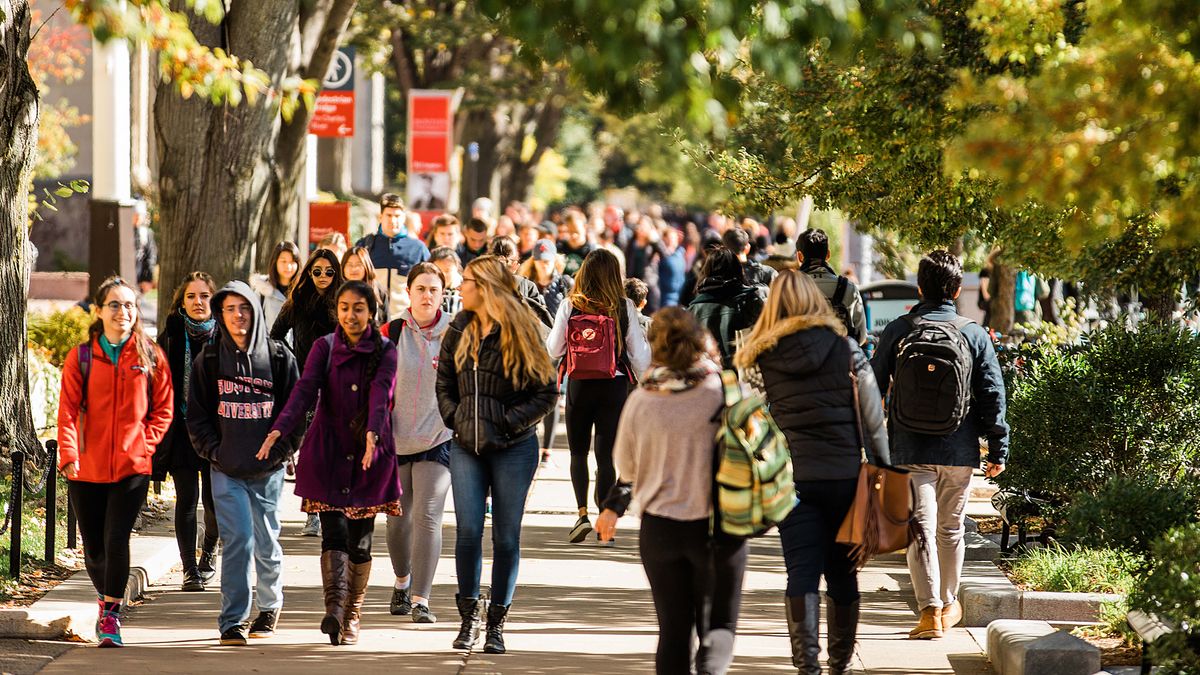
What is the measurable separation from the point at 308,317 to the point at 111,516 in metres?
2.71

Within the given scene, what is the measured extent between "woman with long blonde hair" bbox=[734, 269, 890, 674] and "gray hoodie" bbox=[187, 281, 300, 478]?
2343mm

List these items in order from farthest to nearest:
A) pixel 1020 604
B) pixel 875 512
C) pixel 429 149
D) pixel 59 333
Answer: pixel 429 149, pixel 59 333, pixel 1020 604, pixel 875 512

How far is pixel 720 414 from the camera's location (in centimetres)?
632

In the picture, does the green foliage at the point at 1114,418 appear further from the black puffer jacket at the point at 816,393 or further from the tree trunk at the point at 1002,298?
the tree trunk at the point at 1002,298

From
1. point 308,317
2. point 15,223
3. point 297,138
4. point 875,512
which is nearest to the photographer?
point 875,512

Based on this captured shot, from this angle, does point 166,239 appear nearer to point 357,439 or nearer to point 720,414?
point 357,439

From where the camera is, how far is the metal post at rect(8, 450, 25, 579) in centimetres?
842

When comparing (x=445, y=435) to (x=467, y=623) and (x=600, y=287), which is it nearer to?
(x=467, y=623)

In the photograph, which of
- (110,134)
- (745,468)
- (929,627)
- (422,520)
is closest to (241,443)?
(422,520)

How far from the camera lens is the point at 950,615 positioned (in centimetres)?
854

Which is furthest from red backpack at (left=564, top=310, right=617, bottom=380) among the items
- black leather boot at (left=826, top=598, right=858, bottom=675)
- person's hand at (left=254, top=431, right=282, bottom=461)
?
black leather boot at (left=826, top=598, right=858, bottom=675)

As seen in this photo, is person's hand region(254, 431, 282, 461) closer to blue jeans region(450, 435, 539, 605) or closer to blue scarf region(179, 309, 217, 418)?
blue jeans region(450, 435, 539, 605)

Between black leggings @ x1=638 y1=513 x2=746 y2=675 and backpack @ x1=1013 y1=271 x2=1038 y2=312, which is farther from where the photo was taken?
backpack @ x1=1013 y1=271 x2=1038 y2=312

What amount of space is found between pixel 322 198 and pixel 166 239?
15723mm
